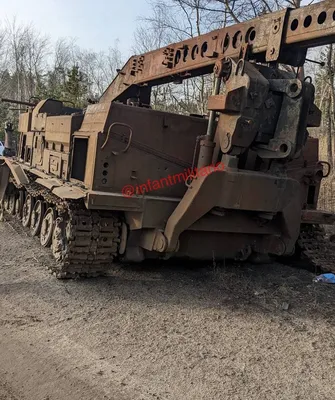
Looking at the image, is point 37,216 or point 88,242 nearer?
point 88,242

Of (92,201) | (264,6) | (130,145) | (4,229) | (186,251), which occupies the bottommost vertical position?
(4,229)

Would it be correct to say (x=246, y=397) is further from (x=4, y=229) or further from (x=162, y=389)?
(x=4, y=229)

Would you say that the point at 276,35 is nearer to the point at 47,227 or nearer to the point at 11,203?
the point at 47,227

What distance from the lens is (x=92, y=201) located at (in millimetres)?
5035

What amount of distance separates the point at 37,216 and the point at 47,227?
84 centimetres

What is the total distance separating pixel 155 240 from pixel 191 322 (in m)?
1.12

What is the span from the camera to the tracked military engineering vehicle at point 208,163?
4750 mm

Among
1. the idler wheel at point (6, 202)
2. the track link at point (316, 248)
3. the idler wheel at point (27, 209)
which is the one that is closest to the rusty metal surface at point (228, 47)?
the idler wheel at point (27, 209)

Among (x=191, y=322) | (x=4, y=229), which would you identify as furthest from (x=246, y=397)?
(x=4, y=229)

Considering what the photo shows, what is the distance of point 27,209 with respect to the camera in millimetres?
8586

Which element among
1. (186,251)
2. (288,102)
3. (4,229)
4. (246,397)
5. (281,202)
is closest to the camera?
(246,397)

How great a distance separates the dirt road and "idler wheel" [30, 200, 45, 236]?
1361 mm

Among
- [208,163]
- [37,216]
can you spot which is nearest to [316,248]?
[208,163]

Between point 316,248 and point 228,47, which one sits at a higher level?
point 228,47
